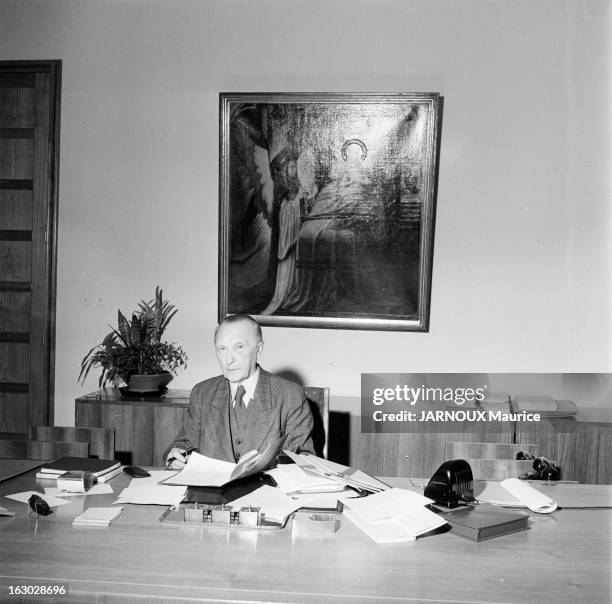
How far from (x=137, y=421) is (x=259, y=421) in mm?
1268

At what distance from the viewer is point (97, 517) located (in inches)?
82.4

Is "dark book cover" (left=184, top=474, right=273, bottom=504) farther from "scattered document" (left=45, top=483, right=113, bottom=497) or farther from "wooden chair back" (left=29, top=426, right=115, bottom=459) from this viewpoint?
"wooden chair back" (left=29, top=426, right=115, bottom=459)

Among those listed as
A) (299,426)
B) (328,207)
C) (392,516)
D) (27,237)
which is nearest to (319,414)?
(299,426)

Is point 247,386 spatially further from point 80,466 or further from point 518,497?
point 518,497

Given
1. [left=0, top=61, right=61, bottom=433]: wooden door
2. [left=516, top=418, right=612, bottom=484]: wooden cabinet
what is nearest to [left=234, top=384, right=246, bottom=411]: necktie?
[left=516, top=418, right=612, bottom=484]: wooden cabinet

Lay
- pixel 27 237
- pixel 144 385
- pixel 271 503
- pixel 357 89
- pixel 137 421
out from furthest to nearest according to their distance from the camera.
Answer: pixel 27 237 < pixel 357 89 < pixel 144 385 < pixel 137 421 < pixel 271 503

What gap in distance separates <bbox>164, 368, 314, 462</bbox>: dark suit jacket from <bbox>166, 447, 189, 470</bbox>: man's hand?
A: 4.3 inches

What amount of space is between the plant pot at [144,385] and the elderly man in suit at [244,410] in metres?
1.13

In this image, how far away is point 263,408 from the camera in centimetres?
292

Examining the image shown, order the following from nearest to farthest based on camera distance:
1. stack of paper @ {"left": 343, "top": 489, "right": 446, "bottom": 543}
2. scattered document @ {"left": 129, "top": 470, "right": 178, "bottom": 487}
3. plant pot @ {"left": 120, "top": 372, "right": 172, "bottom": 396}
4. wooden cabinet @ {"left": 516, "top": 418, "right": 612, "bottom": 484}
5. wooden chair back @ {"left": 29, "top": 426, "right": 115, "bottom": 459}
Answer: stack of paper @ {"left": 343, "top": 489, "right": 446, "bottom": 543}, scattered document @ {"left": 129, "top": 470, "right": 178, "bottom": 487}, wooden chair back @ {"left": 29, "top": 426, "right": 115, "bottom": 459}, wooden cabinet @ {"left": 516, "top": 418, "right": 612, "bottom": 484}, plant pot @ {"left": 120, "top": 372, "right": 172, "bottom": 396}

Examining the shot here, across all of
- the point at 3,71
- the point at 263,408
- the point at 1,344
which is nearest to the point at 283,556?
the point at 263,408

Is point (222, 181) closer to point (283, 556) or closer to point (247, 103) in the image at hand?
point (247, 103)

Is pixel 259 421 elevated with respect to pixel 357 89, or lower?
lower

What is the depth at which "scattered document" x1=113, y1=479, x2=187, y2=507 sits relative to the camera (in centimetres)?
224
